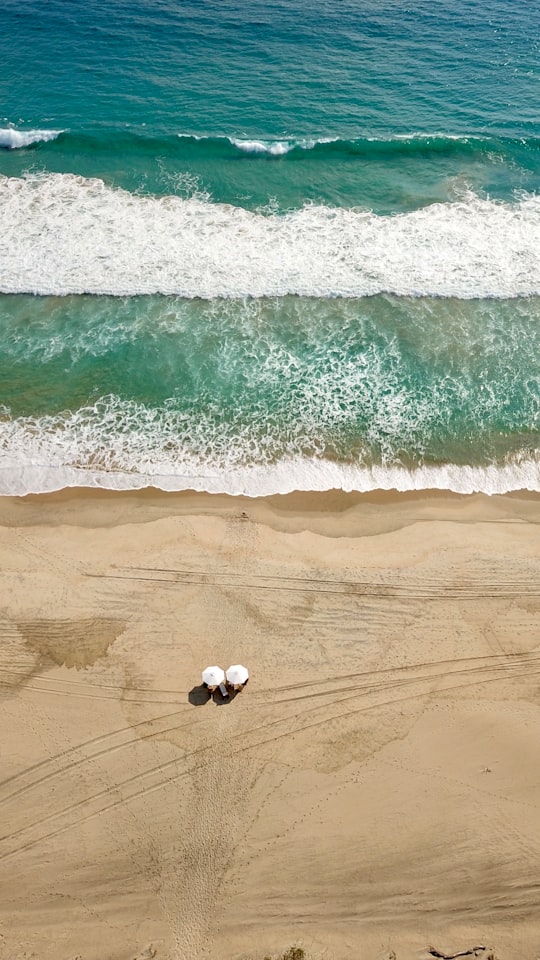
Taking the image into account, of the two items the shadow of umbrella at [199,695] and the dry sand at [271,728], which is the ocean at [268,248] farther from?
the shadow of umbrella at [199,695]

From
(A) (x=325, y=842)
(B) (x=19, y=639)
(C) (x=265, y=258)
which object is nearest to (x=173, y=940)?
(A) (x=325, y=842)

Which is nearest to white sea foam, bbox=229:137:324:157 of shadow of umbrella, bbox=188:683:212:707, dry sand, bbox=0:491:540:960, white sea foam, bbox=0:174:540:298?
white sea foam, bbox=0:174:540:298

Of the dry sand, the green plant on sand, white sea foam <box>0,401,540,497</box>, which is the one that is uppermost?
white sea foam <box>0,401,540,497</box>

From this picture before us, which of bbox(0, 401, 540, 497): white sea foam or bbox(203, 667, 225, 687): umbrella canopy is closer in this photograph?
bbox(203, 667, 225, 687): umbrella canopy

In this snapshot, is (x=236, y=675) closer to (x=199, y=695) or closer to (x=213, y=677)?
(x=213, y=677)

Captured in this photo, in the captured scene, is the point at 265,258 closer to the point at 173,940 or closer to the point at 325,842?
the point at 325,842

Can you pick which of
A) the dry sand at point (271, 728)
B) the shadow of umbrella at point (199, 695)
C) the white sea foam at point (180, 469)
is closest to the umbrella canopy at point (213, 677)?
the shadow of umbrella at point (199, 695)

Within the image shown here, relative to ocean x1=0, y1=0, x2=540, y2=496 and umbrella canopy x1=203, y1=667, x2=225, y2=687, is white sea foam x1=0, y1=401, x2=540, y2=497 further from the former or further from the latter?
umbrella canopy x1=203, y1=667, x2=225, y2=687
